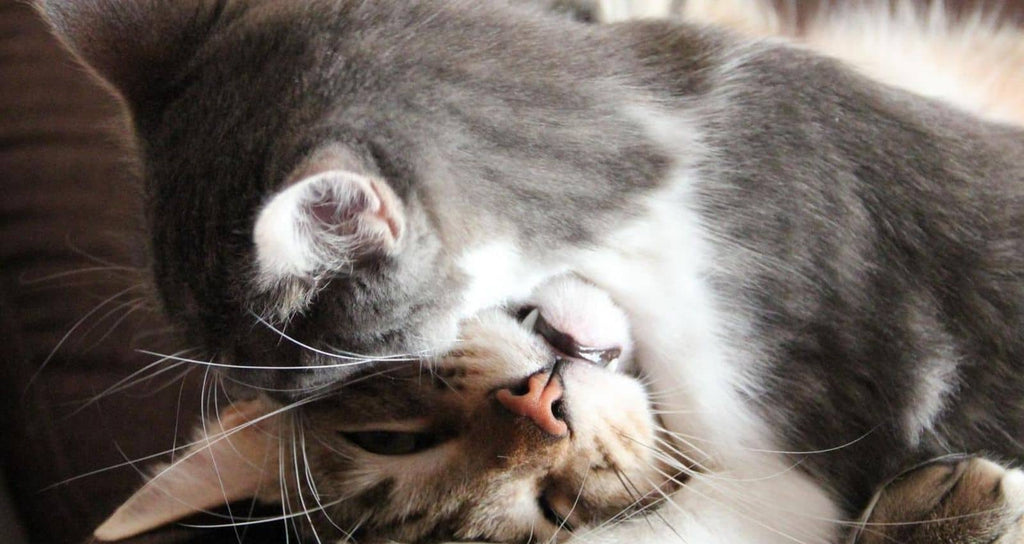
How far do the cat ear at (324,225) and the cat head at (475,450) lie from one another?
203 millimetres

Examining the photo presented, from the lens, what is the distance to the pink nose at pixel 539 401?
0.83 metres

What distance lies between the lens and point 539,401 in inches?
32.6

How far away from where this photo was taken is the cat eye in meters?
0.92

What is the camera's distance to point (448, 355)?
34.0 inches

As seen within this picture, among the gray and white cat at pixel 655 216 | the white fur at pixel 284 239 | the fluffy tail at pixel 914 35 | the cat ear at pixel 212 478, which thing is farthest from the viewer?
the fluffy tail at pixel 914 35

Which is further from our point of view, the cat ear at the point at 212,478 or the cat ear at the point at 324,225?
the cat ear at the point at 212,478

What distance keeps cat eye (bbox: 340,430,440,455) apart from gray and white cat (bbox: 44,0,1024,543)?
0.16 metres

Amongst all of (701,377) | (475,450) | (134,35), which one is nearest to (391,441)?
(475,450)

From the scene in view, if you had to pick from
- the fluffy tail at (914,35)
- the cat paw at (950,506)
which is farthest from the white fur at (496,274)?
the fluffy tail at (914,35)

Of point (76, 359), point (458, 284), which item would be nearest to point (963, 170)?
point (458, 284)

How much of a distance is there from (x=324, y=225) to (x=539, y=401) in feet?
1.02

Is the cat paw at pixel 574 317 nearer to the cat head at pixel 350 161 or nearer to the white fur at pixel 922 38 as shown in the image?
the cat head at pixel 350 161

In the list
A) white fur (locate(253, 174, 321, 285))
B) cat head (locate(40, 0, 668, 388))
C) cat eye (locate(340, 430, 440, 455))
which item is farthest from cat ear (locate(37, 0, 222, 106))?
cat eye (locate(340, 430, 440, 455))

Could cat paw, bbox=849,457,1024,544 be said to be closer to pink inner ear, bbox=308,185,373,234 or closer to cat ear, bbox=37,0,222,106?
pink inner ear, bbox=308,185,373,234
